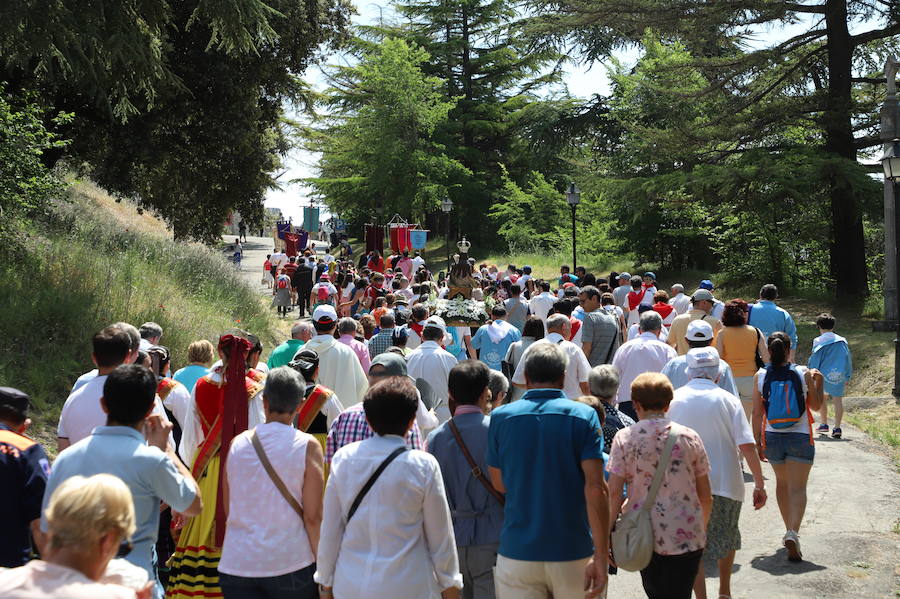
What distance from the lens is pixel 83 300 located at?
45.6 ft

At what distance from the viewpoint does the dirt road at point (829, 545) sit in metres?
7.22

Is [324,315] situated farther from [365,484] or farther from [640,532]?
[365,484]

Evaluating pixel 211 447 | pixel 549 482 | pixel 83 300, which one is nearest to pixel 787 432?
pixel 549 482

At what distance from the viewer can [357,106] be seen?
5506 cm

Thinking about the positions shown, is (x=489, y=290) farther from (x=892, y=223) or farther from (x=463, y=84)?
(x=463, y=84)

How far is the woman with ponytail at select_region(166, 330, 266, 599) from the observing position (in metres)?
5.38

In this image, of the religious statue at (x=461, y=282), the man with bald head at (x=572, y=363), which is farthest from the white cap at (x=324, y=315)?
the religious statue at (x=461, y=282)

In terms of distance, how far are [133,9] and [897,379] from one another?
13836 mm

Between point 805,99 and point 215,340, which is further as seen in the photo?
point 805,99

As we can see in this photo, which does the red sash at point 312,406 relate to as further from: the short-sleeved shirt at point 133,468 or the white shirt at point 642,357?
the white shirt at point 642,357

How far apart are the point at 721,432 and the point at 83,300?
10.6 m

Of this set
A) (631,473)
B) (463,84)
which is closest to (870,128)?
A: (631,473)

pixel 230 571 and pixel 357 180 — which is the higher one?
pixel 357 180

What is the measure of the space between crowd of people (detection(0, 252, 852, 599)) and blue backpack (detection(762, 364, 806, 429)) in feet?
0.12
